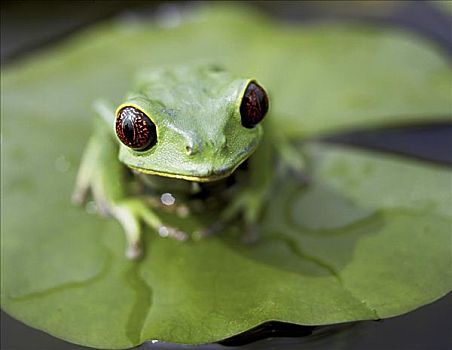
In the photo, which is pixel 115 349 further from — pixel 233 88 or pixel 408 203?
pixel 408 203

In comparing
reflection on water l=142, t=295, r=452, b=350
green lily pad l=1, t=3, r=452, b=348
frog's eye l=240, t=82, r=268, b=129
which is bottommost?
reflection on water l=142, t=295, r=452, b=350

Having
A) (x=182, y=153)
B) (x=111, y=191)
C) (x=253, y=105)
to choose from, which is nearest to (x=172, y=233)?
(x=111, y=191)

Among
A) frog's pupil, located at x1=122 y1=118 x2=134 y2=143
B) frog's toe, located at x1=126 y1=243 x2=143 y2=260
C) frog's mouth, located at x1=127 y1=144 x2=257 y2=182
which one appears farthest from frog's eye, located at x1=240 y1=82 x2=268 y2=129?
frog's toe, located at x1=126 y1=243 x2=143 y2=260

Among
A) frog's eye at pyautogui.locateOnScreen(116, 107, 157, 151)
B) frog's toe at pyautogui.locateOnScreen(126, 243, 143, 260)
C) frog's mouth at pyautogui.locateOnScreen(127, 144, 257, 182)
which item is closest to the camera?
frog's mouth at pyautogui.locateOnScreen(127, 144, 257, 182)

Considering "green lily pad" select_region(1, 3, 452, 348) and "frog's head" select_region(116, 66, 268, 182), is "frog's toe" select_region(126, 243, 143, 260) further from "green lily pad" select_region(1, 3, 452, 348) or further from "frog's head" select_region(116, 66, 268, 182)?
"frog's head" select_region(116, 66, 268, 182)

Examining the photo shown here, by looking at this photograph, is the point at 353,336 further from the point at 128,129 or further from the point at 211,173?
the point at 128,129

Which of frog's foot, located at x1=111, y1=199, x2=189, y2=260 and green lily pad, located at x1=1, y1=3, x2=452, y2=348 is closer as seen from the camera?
green lily pad, located at x1=1, y1=3, x2=452, y2=348

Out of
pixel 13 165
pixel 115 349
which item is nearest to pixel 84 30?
pixel 13 165

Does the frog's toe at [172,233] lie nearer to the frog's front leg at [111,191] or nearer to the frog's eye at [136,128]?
the frog's front leg at [111,191]
